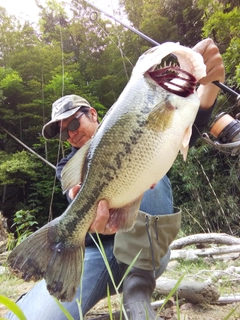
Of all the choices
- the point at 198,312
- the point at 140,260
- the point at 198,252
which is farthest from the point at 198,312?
the point at 198,252

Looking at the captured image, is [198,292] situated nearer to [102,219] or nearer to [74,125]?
[102,219]

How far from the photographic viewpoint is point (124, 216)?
1.13 metres

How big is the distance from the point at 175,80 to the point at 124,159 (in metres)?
0.32

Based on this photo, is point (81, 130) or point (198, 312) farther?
point (81, 130)

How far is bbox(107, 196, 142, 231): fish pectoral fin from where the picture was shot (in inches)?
43.7

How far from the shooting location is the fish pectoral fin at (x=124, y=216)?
1.11m

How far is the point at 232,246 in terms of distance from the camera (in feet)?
10.4

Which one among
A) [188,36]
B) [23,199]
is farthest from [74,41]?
[23,199]

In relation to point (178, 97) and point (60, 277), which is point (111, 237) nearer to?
point (60, 277)

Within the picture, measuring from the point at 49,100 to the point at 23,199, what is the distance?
3585 millimetres

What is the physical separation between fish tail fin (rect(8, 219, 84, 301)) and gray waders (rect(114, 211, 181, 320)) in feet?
1.63

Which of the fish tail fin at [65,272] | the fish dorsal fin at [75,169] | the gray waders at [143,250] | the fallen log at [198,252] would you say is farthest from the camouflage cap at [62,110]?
the fallen log at [198,252]

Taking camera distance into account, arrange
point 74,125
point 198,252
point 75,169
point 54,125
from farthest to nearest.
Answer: point 198,252 < point 54,125 < point 74,125 < point 75,169

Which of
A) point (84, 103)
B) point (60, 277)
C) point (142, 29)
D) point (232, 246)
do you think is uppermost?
point (142, 29)
